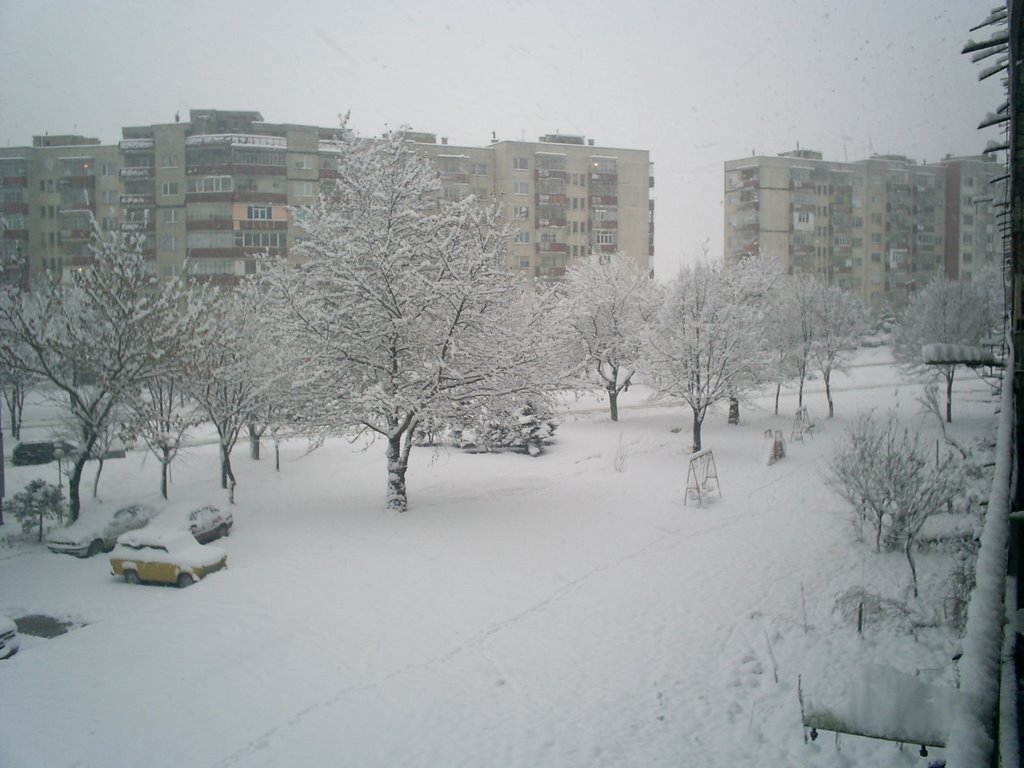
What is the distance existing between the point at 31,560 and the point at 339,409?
7462mm

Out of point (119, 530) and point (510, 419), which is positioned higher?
point (510, 419)

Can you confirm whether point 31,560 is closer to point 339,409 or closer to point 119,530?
point 119,530

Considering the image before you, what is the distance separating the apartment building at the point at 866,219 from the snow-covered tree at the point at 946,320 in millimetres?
942

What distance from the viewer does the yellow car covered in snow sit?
13422 mm

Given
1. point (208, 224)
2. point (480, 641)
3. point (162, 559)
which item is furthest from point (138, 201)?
point (480, 641)

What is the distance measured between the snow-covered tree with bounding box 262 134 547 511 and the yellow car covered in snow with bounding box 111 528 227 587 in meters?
4.81

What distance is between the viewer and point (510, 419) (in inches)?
753

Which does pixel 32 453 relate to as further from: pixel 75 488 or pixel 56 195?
pixel 56 195

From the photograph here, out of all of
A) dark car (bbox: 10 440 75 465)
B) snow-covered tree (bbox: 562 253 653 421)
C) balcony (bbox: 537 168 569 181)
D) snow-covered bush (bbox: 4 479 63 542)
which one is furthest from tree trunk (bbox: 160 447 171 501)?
balcony (bbox: 537 168 569 181)

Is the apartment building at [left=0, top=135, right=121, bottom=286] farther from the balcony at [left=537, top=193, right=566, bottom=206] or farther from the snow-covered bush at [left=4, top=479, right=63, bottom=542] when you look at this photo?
the balcony at [left=537, top=193, right=566, bottom=206]

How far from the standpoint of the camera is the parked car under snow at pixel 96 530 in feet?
49.8

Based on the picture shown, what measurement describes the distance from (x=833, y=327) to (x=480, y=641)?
3218 cm

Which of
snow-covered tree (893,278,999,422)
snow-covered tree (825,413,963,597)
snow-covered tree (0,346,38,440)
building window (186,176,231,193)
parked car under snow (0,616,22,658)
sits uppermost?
building window (186,176,231,193)

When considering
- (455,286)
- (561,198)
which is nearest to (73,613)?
(455,286)
